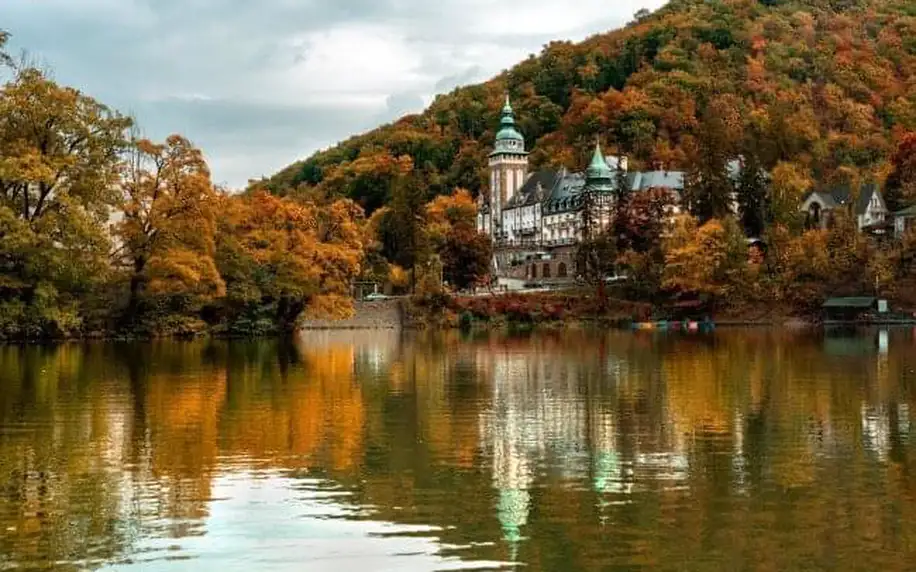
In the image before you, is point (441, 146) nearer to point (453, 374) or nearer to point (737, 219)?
point (737, 219)

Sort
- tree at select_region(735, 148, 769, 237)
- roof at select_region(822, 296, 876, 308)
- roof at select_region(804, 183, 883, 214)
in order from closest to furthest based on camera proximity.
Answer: roof at select_region(822, 296, 876, 308)
tree at select_region(735, 148, 769, 237)
roof at select_region(804, 183, 883, 214)

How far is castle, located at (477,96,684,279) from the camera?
115812 mm

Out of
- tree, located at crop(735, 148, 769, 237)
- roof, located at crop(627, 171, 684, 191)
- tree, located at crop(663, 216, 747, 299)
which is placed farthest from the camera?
roof, located at crop(627, 171, 684, 191)

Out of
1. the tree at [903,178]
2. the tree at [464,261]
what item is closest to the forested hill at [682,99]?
the tree at [903,178]

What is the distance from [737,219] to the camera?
97.0m

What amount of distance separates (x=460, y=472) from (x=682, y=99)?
143 meters

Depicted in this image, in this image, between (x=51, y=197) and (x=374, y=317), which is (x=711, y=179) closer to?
(x=374, y=317)

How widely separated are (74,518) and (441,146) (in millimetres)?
159458

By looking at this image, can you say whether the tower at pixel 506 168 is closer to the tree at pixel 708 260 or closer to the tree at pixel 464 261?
the tree at pixel 464 261

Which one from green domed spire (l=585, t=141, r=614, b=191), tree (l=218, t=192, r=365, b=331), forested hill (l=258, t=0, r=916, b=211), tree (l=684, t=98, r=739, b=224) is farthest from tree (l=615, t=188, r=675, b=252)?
tree (l=218, t=192, r=365, b=331)

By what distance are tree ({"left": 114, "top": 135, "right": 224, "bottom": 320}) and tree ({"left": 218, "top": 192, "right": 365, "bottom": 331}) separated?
13.1ft

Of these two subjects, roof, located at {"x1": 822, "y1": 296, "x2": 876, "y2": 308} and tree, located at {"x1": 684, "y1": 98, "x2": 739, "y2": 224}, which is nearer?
A: roof, located at {"x1": 822, "y1": 296, "x2": 876, "y2": 308}

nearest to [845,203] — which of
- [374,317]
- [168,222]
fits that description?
[374,317]

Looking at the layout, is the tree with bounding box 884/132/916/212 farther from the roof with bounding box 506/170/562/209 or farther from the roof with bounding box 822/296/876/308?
the roof with bounding box 506/170/562/209
